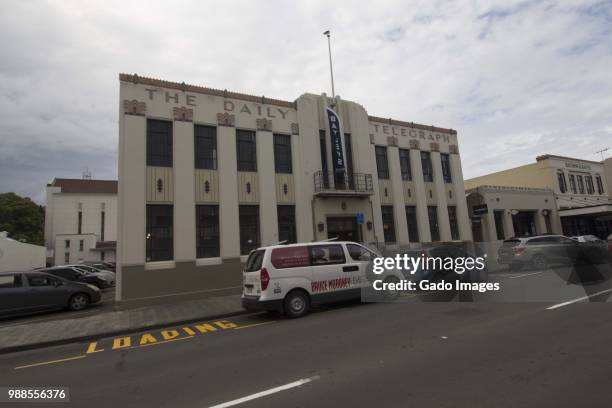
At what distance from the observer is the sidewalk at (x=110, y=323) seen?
8523 millimetres

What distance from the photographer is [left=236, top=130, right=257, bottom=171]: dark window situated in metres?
15.7

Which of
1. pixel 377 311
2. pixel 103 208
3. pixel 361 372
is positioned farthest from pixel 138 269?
pixel 103 208

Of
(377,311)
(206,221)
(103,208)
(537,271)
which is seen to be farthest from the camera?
(103,208)

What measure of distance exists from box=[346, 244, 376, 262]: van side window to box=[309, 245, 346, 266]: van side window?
332 mm

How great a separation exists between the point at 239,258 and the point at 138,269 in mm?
3842

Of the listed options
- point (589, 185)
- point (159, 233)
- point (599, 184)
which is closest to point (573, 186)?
point (589, 185)

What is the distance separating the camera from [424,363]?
16.6 feet

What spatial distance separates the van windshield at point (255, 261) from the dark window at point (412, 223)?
12149mm

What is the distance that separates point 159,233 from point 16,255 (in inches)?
1164

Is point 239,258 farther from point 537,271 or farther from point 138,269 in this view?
point 537,271

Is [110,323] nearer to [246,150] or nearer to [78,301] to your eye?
[78,301]

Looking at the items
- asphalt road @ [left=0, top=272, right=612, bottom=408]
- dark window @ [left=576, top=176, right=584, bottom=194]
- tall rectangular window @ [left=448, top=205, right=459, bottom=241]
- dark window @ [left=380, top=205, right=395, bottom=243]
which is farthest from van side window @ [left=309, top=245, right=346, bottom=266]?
dark window @ [left=576, top=176, right=584, bottom=194]

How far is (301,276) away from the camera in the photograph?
9469 millimetres

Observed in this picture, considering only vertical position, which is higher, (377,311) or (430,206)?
(430,206)
